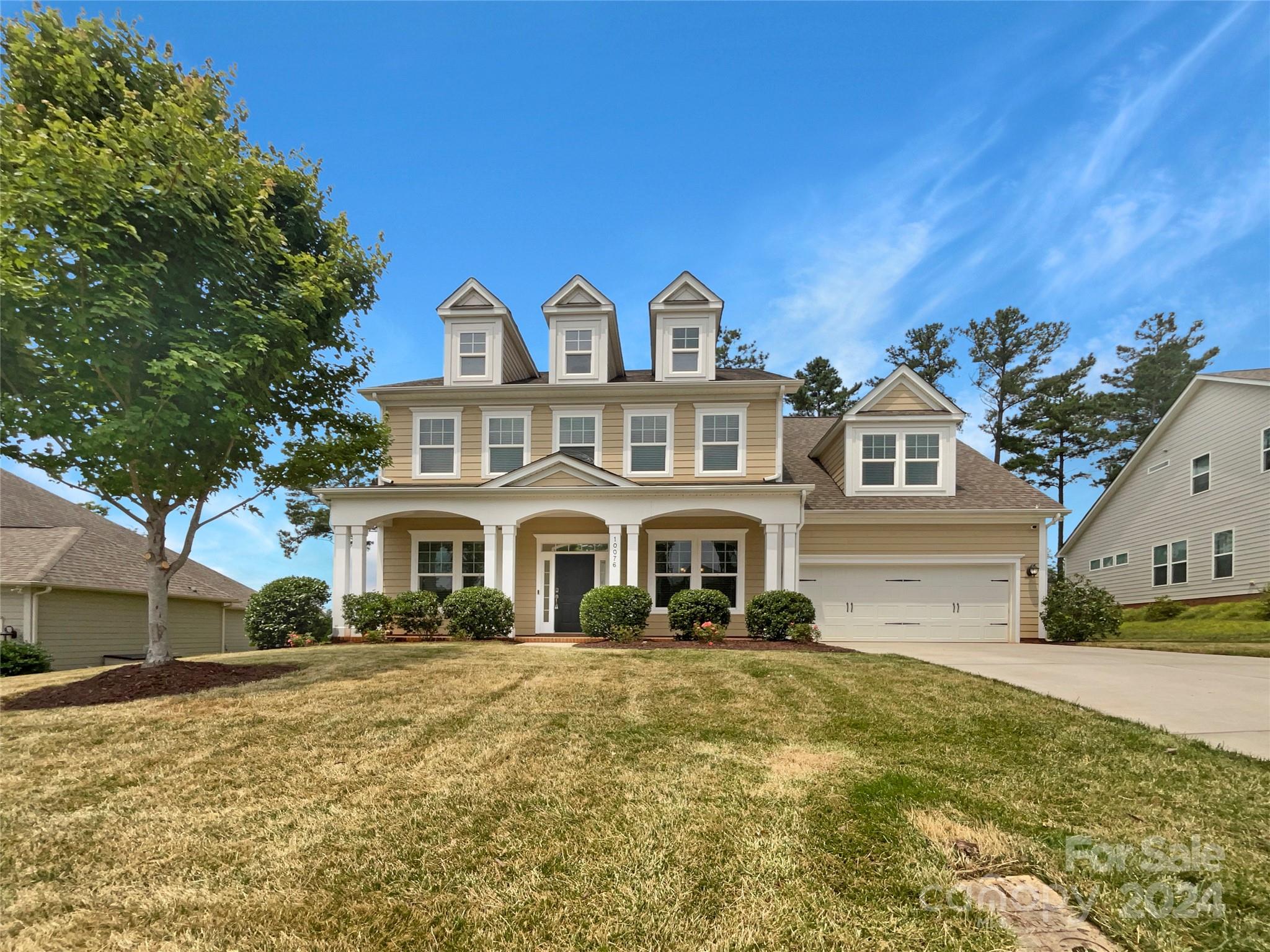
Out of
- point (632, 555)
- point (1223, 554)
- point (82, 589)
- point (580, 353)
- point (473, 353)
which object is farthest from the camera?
point (1223, 554)

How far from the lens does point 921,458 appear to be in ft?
52.7

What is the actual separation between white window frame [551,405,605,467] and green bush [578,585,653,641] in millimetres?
3732

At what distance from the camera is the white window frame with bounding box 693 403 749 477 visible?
1531cm

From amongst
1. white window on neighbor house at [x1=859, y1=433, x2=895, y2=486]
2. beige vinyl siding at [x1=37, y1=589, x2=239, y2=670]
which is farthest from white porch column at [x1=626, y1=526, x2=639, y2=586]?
beige vinyl siding at [x1=37, y1=589, x2=239, y2=670]

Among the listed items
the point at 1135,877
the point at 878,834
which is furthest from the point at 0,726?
the point at 1135,877

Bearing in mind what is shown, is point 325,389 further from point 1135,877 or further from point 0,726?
point 1135,877

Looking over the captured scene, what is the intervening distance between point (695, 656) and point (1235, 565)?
56.7 ft

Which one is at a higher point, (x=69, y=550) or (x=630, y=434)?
(x=630, y=434)

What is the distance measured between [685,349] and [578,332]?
2.71 metres

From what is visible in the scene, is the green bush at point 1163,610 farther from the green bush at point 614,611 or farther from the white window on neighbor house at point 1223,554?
the green bush at point 614,611

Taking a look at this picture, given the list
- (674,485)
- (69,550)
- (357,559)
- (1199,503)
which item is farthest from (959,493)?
(69,550)

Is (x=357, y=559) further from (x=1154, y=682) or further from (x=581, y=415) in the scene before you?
(x=1154, y=682)

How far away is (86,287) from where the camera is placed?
7.24 m

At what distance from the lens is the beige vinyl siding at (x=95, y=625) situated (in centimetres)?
1445
